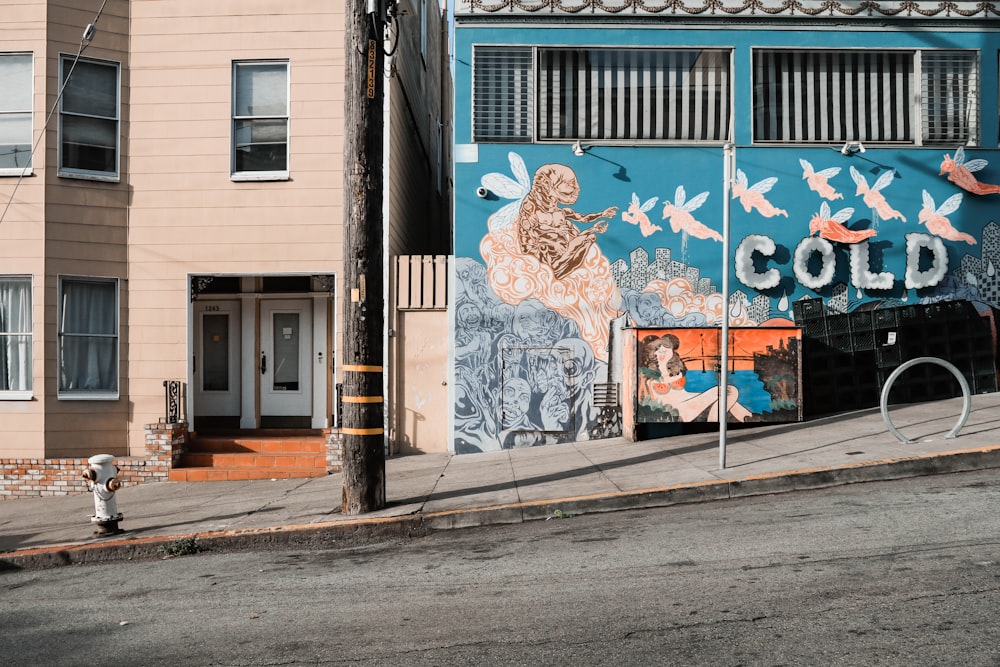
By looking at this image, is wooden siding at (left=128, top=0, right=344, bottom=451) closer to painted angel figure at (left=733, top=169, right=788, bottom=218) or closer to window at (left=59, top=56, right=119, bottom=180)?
window at (left=59, top=56, right=119, bottom=180)

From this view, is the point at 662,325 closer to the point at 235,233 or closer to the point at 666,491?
the point at 666,491

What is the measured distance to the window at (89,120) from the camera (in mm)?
12828

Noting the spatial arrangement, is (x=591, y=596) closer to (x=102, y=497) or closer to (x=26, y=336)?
(x=102, y=497)

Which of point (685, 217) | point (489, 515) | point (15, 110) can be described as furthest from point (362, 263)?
point (15, 110)

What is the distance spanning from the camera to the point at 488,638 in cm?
503

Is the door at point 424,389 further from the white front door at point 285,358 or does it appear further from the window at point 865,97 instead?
the window at point 865,97

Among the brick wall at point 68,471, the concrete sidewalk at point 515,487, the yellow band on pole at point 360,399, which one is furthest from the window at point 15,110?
the yellow band on pole at point 360,399

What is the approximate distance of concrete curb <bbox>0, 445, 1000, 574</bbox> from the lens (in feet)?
27.4

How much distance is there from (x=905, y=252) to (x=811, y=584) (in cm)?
865

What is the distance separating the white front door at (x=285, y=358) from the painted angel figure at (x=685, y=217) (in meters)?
5.93

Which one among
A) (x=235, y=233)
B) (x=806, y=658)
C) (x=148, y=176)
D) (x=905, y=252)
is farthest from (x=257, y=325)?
(x=806, y=658)

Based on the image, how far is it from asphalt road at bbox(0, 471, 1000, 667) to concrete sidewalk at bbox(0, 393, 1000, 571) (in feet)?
1.31

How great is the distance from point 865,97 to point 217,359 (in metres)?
10.8

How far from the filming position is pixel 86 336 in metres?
13.0
